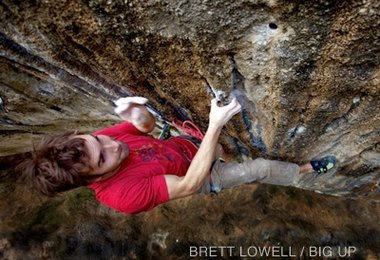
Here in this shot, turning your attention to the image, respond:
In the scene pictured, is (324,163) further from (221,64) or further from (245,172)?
(221,64)

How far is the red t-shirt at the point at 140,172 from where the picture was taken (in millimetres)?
1508

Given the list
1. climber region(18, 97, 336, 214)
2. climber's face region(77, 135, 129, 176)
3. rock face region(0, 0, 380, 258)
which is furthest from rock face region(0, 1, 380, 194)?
climber's face region(77, 135, 129, 176)

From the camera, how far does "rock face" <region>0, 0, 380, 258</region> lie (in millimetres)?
1074

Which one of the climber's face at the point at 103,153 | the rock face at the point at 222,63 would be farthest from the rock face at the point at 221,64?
the climber's face at the point at 103,153

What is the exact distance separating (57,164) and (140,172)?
334 mm

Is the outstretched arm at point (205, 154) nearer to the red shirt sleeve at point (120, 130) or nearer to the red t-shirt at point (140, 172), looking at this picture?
the red t-shirt at point (140, 172)

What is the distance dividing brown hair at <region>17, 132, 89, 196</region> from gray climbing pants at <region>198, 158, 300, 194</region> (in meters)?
0.76

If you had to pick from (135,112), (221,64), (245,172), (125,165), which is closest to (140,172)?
(125,165)

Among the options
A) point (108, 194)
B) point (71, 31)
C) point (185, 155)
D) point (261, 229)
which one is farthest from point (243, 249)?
point (71, 31)

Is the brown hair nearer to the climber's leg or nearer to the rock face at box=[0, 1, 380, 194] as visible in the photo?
the rock face at box=[0, 1, 380, 194]

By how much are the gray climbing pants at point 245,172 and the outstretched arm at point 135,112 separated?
0.50 metres

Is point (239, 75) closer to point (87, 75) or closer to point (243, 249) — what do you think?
point (87, 75)

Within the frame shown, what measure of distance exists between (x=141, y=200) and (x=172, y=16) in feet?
2.45

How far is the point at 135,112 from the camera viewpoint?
164cm
